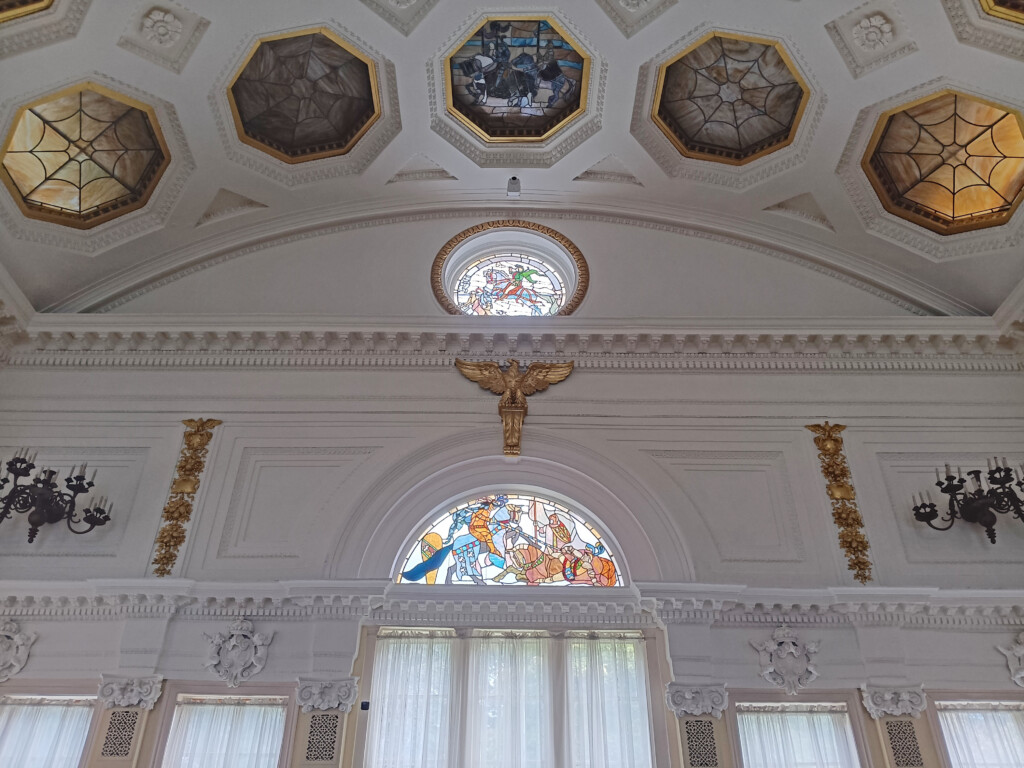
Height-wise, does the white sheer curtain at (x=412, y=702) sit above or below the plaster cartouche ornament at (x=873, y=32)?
below

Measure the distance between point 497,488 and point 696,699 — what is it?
10.1 ft

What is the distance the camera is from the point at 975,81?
29.5 feet

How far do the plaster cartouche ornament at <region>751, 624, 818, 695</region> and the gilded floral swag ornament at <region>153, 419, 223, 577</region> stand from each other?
6.02 m

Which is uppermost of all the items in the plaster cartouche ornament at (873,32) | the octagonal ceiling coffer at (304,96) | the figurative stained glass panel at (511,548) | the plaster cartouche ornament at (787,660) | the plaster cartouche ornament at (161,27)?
the octagonal ceiling coffer at (304,96)

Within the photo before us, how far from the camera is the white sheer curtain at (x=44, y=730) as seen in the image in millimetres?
7523

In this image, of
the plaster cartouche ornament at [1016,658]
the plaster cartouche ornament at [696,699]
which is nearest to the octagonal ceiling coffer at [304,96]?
the plaster cartouche ornament at [696,699]

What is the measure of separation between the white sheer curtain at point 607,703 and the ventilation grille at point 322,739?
2.17m

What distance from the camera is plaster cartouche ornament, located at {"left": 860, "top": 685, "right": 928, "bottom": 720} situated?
7582 mm

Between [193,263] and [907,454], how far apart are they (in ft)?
30.8

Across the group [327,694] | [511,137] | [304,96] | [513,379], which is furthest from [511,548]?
[304,96]

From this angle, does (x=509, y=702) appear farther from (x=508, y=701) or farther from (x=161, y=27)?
(x=161, y=27)

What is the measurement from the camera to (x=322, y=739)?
7.49 metres

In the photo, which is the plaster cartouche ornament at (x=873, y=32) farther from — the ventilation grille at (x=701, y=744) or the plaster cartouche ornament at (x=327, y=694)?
the plaster cartouche ornament at (x=327, y=694)

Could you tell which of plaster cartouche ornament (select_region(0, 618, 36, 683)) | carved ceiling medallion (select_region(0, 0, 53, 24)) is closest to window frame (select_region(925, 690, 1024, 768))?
plaster cartouche ornament (select_region(0, 618, 36, 683))
